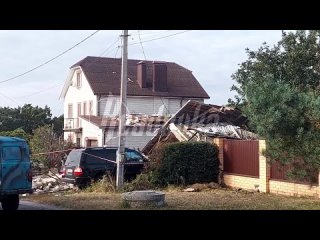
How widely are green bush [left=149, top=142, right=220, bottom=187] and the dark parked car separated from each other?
0.98 m

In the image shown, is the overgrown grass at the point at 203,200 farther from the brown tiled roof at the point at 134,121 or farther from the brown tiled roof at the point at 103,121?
the brown tiled roof at the point at 103,121

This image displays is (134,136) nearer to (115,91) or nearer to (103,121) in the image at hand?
(103,121)

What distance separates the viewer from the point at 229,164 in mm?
22516

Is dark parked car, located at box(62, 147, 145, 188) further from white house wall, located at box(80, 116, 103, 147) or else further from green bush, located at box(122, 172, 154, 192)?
white house wall, located at box(80, 116, 103, 147)

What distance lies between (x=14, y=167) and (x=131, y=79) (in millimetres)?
30477

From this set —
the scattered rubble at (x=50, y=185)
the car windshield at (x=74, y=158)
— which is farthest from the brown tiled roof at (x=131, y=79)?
the car windshield at (x=74, y=158)

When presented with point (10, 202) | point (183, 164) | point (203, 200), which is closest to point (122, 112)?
point (183, 164)

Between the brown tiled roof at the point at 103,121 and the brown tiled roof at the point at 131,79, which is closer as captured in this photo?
the brown tiled roof at the point at 103,121

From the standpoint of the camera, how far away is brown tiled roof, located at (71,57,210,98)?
146 ft

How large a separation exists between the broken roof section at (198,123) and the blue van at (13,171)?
424 inches

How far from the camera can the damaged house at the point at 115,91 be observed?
43.6 m
